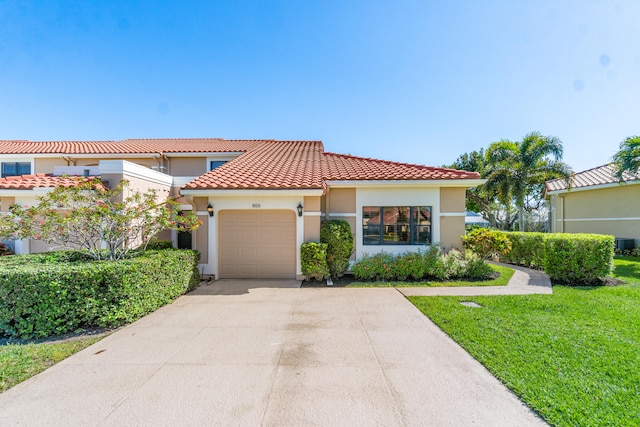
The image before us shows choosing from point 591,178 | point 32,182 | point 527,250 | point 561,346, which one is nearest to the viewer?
point 561,346

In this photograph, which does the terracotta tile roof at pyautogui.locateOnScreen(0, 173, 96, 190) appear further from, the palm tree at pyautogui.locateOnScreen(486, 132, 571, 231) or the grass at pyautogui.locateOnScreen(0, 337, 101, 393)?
the palm tree at pyautogui.locateOnScreen(486, 132, 571, 231)

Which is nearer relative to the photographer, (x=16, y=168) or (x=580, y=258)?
(x=580, y=258)

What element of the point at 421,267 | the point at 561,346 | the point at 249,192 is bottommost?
the point at 561,346

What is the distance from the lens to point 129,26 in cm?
1093

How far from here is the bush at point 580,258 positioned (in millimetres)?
8523

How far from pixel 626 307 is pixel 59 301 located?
12.7m

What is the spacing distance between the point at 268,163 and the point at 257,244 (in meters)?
4.35

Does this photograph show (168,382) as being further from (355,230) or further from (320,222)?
(355,230)

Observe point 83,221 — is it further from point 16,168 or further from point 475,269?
point 16,168

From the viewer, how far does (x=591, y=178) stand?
18.1 m

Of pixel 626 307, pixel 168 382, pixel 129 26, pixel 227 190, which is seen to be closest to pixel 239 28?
pixel 129 26

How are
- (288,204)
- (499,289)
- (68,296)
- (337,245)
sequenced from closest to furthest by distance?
(68,296), (499,289), (337,245), (288,204)

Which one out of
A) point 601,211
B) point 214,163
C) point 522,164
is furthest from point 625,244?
point 214,163

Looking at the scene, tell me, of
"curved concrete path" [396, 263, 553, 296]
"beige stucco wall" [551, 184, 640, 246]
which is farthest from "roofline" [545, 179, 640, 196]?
"curved concrete path" [396, 263, 553, 296]
